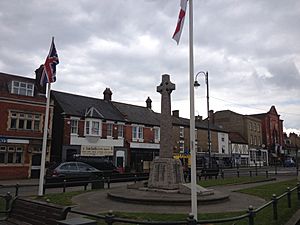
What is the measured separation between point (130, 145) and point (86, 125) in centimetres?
706

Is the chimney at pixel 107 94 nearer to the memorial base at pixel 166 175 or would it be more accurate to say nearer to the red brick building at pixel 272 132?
the memorial base at pixel 166 175

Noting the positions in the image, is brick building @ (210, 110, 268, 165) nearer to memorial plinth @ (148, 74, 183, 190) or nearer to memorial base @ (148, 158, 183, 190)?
memorial plinth @ (148, 74, 183, 190)

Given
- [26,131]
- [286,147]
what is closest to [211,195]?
[26,131]

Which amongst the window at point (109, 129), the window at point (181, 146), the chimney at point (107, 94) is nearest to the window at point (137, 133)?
the window at point (109, 129)

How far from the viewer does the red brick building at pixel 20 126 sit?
28.4 metres

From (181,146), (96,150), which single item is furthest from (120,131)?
(181,146)

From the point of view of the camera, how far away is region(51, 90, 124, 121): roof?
34.9 metres

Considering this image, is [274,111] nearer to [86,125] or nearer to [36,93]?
[86,125]

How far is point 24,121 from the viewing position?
2995 centimetres

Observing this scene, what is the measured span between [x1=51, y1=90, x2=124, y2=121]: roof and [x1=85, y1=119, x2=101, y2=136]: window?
0.73 meters

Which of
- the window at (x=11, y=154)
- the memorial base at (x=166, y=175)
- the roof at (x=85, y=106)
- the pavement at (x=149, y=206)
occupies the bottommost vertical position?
the pavement at (x=149, y=206)

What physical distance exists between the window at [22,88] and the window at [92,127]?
713 centimetres

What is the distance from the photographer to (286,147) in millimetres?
82812

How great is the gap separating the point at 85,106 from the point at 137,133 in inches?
315
